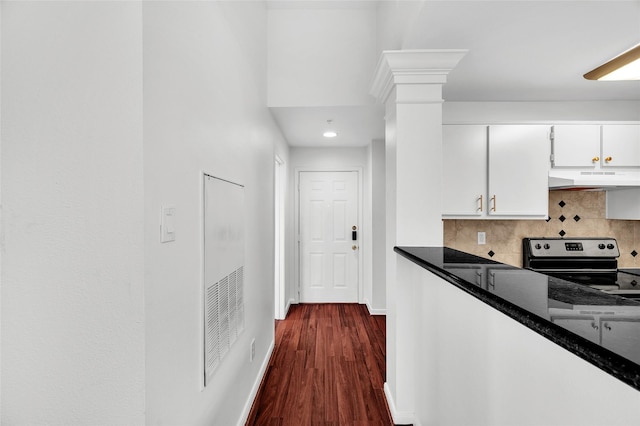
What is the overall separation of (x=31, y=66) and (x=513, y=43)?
83.8 inches

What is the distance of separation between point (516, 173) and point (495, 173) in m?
0.17

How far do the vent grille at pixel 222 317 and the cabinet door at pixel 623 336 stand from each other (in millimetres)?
1270

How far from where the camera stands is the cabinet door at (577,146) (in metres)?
2.68

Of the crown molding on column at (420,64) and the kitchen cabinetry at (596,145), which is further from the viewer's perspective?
the kitchen cabinetry at (596,145)

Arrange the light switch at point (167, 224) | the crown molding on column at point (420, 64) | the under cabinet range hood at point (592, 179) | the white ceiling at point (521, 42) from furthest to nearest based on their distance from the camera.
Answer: the under cabinet range hood at point (592, 179) < the crown molding on column at point (420, 64) < the white ceiling at point (521, 42) < the light switch at point (167, 224)

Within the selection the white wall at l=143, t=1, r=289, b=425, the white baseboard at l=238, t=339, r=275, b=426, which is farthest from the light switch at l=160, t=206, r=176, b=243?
the white baseboard at l=238, t=339, r=275, b=426

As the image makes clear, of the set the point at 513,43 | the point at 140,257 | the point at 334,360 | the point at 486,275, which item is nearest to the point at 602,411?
the point at 486,275

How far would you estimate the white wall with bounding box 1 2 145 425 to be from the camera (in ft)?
2.91

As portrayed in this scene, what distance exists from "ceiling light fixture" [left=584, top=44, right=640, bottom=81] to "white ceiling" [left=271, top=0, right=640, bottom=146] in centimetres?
47

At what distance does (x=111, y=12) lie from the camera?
90 centimetres

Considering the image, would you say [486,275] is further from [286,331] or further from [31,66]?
[286,331]

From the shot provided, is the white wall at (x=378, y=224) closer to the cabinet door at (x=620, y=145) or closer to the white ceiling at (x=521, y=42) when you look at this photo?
the white ceiling at (x=521, y=42)

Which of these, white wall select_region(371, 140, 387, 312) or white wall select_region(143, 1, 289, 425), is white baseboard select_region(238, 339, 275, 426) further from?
white wall select_region(371, 140, 387, 312)

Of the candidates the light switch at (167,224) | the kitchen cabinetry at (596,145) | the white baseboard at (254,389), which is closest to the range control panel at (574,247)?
the kitchen cabinetry at (596,145)
